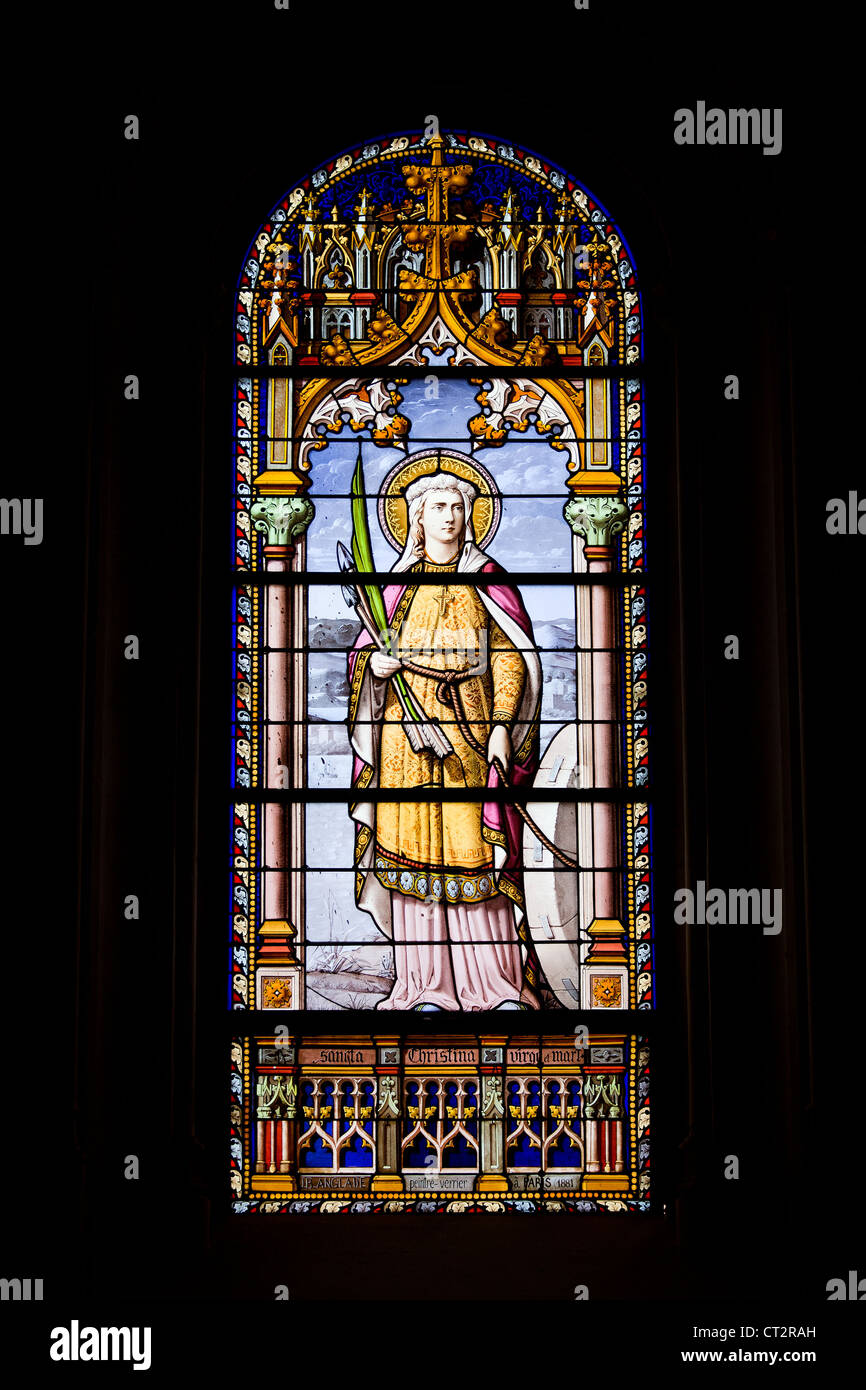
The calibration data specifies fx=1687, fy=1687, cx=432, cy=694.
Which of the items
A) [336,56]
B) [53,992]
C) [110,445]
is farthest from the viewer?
[336,56]

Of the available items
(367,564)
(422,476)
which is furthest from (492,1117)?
(422,476)

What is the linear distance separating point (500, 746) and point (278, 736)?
663 millimetres

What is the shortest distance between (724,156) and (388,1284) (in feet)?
11.3

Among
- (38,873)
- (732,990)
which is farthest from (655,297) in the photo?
(38,873)

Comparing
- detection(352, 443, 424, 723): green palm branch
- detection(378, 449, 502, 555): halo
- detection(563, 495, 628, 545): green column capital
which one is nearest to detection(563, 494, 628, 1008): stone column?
detection(563, 495, 628, 545): green column capital

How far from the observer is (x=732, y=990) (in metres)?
4.74

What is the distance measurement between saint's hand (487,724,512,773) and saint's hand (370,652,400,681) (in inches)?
13.9

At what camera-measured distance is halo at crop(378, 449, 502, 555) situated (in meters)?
5.17

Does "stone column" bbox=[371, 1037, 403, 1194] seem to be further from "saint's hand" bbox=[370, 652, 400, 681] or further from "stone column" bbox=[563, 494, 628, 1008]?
"saint's hand" bbox=[370, 652, 400, 681]

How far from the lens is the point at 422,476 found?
5199 millimetres

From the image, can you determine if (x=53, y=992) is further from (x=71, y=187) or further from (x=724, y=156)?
(x=724, y=156)

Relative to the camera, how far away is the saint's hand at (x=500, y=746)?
5027 millimetres

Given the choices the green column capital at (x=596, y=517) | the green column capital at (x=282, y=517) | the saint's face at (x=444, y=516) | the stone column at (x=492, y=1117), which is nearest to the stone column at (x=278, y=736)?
the green column capital at (x=282, y=517)

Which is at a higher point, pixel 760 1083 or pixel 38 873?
pixel 38 873
